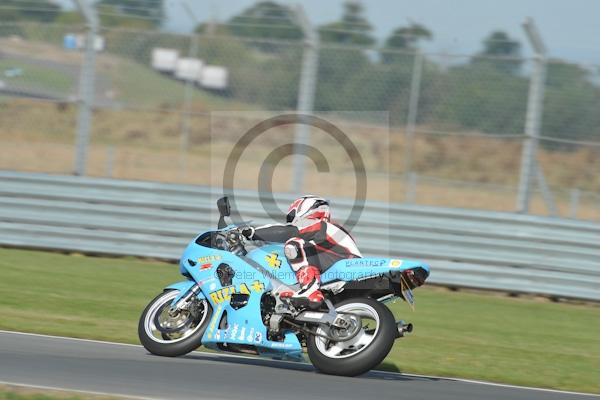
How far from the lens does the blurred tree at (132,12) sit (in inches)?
617

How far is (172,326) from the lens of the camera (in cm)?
880

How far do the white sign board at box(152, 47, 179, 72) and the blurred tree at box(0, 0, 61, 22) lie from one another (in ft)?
5.62

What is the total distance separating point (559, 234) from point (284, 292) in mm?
6403

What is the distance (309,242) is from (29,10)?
9441 millimetres

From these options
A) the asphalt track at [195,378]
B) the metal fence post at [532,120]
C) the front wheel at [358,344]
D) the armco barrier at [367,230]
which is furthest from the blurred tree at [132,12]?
the front wheel at [358,344]

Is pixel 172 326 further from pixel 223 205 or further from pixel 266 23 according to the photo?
pixel 266 23

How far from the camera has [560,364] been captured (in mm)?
9797

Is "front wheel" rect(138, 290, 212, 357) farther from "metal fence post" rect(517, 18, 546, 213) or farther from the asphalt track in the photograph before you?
"metal fence post" rect(517, 18, 546, 213)

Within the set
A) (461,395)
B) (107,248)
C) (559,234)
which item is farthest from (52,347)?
(559,234)

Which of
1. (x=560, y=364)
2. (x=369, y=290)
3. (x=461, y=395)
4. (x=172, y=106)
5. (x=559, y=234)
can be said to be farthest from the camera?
(x=172, y=106)

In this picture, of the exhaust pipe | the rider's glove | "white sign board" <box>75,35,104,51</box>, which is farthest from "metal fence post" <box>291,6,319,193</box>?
the exhaust pipe

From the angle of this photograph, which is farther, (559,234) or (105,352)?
(559,234)

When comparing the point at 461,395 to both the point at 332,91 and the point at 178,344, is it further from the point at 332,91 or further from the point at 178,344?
the point at 332,91

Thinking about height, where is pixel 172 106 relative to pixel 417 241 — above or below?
above
